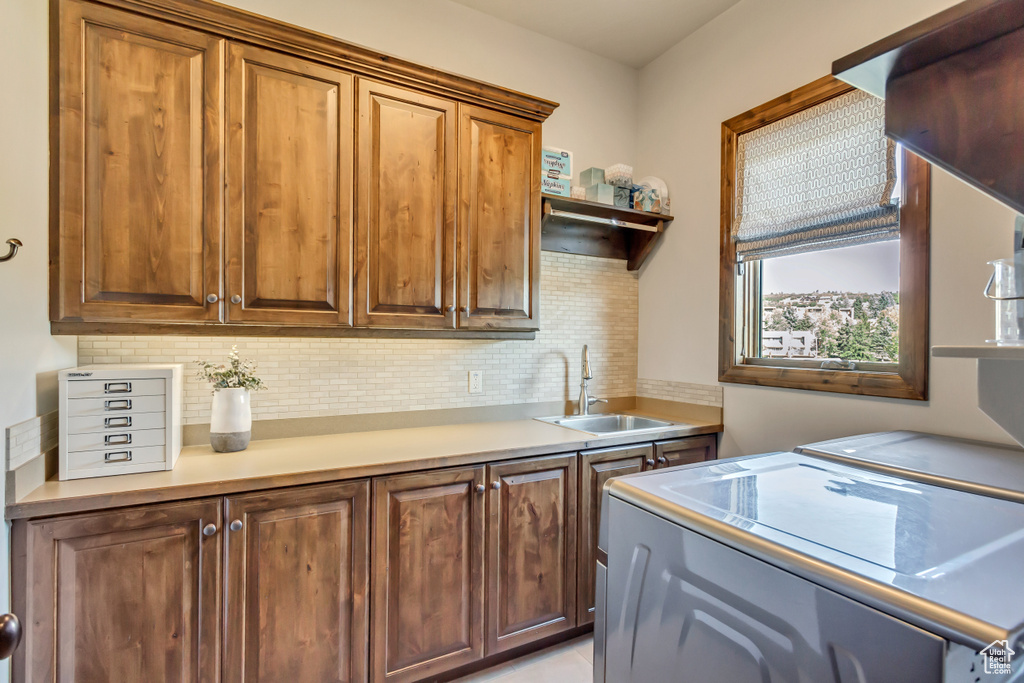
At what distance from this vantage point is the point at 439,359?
2430mm

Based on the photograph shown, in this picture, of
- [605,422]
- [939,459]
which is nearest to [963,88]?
[939,459]

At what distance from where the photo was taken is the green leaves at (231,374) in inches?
71.3

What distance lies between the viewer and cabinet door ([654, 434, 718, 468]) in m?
2.33

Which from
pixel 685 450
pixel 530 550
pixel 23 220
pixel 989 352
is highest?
pixel 23 220

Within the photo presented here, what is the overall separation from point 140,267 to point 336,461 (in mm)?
884

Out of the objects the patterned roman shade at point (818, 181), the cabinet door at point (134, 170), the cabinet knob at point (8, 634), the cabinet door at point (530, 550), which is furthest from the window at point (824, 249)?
the cabinet knob at point (8, 634)

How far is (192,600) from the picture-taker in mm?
1447

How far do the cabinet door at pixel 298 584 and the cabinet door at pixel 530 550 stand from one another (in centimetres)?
51

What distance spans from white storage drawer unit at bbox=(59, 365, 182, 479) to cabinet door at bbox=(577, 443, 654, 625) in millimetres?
1522

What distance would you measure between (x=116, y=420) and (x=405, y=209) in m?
1.20

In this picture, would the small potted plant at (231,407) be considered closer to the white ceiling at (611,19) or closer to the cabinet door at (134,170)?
the cabinet door at (134,170)

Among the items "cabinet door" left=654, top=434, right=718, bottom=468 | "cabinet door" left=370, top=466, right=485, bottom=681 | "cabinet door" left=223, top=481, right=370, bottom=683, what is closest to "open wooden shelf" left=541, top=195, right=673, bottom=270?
"cabinet door" left=654, top=434, right=718, bottom=468

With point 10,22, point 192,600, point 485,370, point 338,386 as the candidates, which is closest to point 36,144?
point 10,22

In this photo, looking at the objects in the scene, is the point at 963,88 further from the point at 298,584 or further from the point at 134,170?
the point at 134,170
